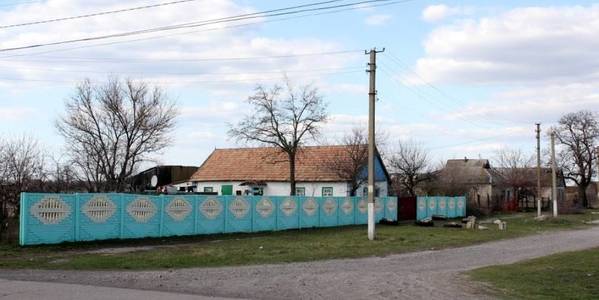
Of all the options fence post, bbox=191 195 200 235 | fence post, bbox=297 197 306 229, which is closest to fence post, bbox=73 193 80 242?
fence post, bbox=191 195 200 235

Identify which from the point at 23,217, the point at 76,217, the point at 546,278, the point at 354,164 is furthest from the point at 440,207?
the point at 546,278

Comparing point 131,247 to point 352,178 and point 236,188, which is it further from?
point 236,188

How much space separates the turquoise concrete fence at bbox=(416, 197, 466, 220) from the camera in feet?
153

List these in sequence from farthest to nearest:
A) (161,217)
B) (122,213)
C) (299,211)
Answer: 1. (299,211)
2. (161,217)
3. (122,213)

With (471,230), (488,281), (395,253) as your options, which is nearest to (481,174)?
(471,230)

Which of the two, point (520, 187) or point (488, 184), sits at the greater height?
point (488, 184)

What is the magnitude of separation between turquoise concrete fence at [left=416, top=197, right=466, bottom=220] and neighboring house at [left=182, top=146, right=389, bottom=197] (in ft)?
19.8

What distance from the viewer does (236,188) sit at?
2173 inches

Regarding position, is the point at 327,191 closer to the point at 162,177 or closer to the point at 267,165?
the point at 267,165

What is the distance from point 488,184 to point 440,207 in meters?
36.1

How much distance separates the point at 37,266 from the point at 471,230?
78.7 feet

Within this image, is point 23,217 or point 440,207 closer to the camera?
point 23,217

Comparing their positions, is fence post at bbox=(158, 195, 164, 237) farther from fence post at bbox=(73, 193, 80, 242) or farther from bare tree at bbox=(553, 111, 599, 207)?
bare tree at bbox=(553, 111, 599, 207)

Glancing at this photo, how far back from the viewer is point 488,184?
8344 cm
